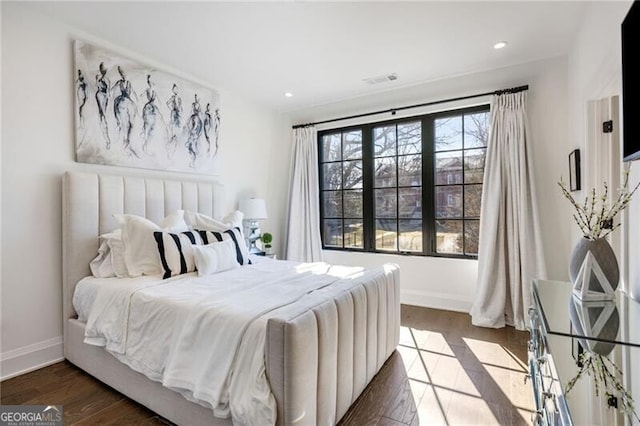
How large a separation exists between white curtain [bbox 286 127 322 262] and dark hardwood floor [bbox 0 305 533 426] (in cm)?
207

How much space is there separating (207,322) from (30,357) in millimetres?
1794

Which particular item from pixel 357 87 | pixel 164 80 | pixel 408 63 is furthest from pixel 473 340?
pixel 164 80

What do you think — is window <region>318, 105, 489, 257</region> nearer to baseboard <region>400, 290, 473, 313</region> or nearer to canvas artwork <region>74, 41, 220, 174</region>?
baseboard <region>400, 290, 473, 313</region>

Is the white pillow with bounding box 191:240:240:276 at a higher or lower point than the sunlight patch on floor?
higher

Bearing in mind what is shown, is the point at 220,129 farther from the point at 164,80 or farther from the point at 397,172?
the point at 397,172

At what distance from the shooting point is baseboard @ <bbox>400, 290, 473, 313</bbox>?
356 cm

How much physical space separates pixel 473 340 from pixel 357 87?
3075 mm

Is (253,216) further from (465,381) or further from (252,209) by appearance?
(465,381)

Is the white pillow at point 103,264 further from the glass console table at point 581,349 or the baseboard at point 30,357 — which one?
the glass console table at point 581,349

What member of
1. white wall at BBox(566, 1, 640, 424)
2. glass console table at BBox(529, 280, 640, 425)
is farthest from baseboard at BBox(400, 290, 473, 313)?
glass console table at BBox(529, 280, 640, 425)

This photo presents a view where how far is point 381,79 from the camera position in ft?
11.8

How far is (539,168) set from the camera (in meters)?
3.17

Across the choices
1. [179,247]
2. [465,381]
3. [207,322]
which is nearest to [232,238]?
[179,247]

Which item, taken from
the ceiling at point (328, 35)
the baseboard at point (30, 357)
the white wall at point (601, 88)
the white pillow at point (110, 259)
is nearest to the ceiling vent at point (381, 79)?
the ceiling at point (328, 35)
